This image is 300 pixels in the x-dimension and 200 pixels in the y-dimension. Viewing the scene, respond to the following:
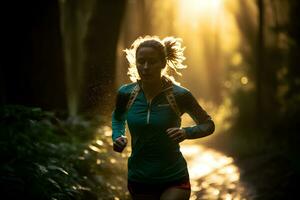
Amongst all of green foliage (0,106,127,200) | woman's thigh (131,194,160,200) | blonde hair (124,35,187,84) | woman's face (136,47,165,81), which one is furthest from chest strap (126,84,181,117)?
green foliage (0,106,127,200)

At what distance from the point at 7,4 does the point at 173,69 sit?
19.1 ft

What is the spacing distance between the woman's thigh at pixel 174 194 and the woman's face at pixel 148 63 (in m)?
0.94

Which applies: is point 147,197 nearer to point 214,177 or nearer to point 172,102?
point 172,102

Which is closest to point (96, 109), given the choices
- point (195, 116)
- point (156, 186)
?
point (195, 116)

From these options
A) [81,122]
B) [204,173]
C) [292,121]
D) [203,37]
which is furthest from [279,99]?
[203,37]

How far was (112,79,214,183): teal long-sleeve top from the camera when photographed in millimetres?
5773

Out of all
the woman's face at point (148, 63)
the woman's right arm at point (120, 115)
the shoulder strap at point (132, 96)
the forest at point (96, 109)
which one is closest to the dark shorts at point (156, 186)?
the woman's right arm at point (120, 115)

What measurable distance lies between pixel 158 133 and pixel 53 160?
289 centimetres

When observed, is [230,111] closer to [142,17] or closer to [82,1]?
[142,17]

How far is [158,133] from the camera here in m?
5.78

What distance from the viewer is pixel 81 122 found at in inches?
458

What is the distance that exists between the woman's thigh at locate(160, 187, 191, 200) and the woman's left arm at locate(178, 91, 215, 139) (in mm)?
447

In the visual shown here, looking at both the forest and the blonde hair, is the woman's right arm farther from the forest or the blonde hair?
the forest

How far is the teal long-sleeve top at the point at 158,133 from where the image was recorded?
18.9ft
